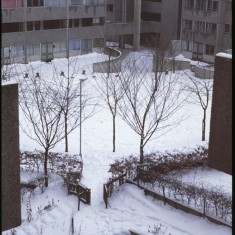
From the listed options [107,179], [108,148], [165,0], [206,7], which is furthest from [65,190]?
[165,0]

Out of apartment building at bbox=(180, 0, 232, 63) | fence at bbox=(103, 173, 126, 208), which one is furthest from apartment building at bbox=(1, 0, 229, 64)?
fence at bbox=(103, 173, 126, 208)

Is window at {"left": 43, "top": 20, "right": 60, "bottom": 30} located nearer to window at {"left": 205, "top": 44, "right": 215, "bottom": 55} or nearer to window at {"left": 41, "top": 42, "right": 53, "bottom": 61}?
window at {"left": 41, "top": 42, "right": 53, "bottom": 61}

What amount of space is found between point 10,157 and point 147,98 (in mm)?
25160

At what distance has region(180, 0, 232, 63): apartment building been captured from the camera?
5362cm

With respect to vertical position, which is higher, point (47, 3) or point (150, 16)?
point (47, 3)

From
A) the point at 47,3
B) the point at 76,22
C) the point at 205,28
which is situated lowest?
the point at 205,28

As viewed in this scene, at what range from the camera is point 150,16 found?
62.6 metres

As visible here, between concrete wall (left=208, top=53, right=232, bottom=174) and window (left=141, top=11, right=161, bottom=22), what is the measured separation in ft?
154

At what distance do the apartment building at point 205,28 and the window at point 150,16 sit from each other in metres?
4.60

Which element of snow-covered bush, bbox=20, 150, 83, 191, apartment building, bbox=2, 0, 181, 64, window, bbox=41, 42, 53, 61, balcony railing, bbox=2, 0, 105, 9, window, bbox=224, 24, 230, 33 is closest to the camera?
snow-covered bush, bbox=20, 150, 83, 191

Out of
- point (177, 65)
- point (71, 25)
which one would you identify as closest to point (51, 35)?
point (71, 25)

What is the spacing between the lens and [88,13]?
178 feet

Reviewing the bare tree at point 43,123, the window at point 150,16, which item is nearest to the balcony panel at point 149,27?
the window at point 150,16

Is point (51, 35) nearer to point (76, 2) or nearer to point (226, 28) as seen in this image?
point (76, 2)
